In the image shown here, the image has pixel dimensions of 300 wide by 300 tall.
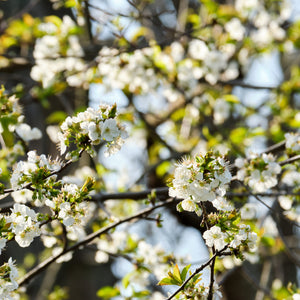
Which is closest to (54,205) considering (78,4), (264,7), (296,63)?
(78,4)

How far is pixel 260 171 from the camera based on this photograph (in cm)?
149

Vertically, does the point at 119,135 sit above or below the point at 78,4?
below

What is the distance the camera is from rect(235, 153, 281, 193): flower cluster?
148 cm

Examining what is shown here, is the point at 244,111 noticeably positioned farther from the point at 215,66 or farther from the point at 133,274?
the point at 133,274

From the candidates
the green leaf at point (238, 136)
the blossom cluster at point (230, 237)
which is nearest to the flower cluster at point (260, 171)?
the blossom cluster at point (230, 237)

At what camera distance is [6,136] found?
5.71 ft

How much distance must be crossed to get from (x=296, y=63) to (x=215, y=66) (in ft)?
7.36

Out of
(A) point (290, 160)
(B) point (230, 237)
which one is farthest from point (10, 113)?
(A) point (290, 160)

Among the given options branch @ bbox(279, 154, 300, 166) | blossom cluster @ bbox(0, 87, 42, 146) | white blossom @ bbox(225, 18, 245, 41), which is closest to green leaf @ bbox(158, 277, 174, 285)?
branch @ bbox(279, 154, 300, 166)

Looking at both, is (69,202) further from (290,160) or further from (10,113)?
(290,160)

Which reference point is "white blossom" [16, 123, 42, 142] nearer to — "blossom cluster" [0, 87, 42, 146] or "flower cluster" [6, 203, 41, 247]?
"blossom cluster" [0, 87, 42, 146]

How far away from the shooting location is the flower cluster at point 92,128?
1.10 m

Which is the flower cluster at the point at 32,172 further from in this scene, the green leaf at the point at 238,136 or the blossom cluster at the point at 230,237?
the green leaf at the point at 238,136

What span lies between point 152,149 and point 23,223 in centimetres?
230
